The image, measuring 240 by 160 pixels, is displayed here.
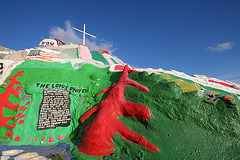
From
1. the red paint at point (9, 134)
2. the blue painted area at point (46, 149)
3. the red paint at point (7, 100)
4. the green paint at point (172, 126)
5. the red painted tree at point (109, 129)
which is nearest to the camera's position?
the green paint at point (172, 126)

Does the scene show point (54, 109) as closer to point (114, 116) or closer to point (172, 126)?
point (114, 116)

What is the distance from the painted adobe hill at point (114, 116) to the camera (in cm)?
246

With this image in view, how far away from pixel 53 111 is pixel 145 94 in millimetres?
2783

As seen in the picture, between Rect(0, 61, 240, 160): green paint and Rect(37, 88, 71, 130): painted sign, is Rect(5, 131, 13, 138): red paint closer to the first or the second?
Rect(0, 61, 240, 160): green paint

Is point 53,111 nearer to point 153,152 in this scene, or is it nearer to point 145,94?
point 145,94

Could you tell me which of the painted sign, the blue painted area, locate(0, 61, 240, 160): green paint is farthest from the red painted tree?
the painted sign

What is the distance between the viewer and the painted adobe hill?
2.46 metres

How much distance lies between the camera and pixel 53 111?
393 centimetres

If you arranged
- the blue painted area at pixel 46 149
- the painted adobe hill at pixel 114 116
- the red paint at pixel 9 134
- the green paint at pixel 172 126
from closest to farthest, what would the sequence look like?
the green paint at pixel 172 126 → the painted adobe hill at pixel 114 116 → the blue painted area at pixel 46 149 → the red paint at pixel 9 134

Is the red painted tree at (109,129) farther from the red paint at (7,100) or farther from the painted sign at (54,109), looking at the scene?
the red paint at (7,100)

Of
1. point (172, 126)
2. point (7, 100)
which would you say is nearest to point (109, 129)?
point (172, 126)

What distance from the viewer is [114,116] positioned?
3080mm

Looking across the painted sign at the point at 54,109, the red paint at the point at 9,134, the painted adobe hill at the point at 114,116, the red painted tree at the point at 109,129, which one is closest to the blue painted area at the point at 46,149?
the painted adobe hill at the point at 114,116

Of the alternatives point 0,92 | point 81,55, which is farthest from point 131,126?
point 81,55
